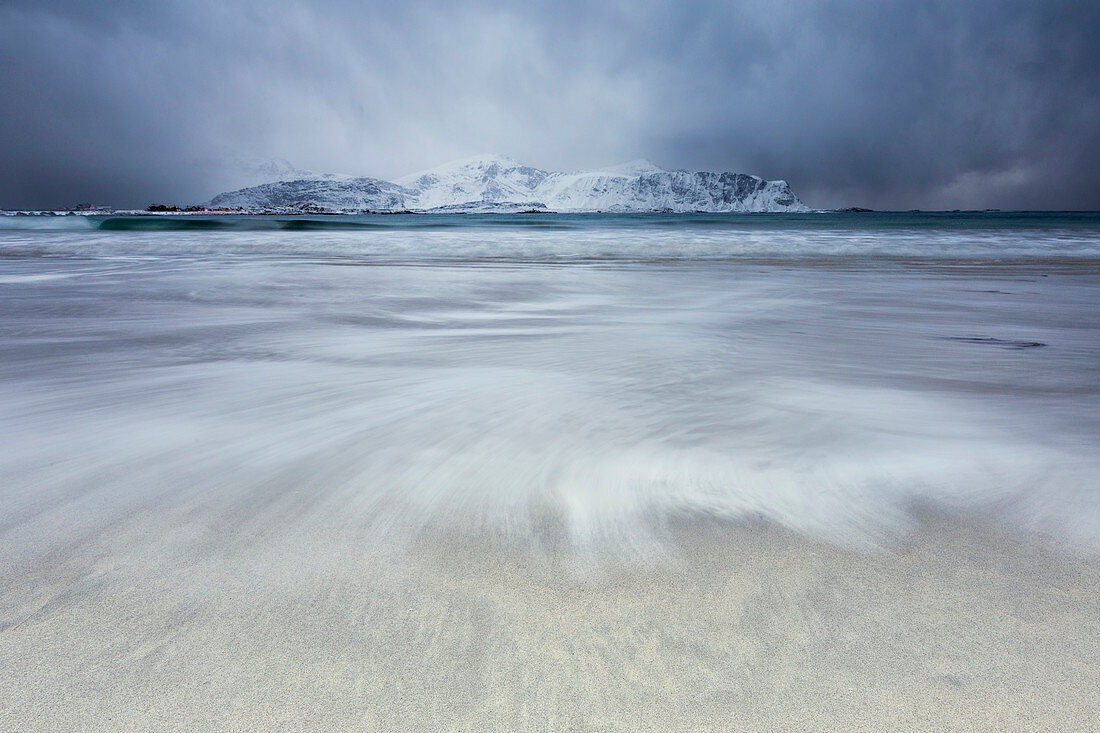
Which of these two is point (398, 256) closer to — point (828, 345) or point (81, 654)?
point (828, 345)

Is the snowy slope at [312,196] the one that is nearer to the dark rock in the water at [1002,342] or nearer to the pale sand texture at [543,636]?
the dark rock in the water at [1002,342]

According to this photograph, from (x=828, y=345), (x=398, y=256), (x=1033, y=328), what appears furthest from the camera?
(x=398, y=256)

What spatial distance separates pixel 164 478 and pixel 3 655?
1.70ft

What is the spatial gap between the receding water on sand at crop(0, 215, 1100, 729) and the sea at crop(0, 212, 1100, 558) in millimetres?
12

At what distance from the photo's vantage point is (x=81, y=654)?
2.19ft

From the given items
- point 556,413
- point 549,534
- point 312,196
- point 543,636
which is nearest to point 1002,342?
point 556,413

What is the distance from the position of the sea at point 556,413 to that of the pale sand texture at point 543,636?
0.33 feet

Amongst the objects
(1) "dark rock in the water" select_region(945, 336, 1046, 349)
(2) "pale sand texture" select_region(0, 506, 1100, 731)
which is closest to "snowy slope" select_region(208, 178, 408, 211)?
(1) "dark rock in the water" select_region(945, 336, 1046, 349)

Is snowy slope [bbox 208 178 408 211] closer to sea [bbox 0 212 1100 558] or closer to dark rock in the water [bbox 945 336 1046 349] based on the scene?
sea [bbox 0 212 1100 558]

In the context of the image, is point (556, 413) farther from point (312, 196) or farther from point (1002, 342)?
point (312, 196)

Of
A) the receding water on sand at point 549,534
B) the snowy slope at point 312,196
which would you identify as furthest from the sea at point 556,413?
the snowy slope at point 312,196

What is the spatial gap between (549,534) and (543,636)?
259 mm

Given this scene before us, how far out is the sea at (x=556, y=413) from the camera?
105 centimetres

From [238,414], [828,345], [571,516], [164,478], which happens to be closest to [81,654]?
[164,478]
